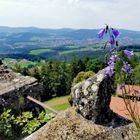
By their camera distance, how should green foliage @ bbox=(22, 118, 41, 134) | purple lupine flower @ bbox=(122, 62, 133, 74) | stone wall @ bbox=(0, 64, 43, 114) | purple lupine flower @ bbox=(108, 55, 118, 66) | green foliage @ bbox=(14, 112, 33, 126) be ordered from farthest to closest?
stone wall @ bbox=(0, 64, 43, 114) → green foliage @ bbox=(14, 112, 33, 126) → green foliage @ bbox=(22, 118, 41, 134) → purple lupine flower @ bbox=(122, 62, 133, 74) → purple lupine flower @ bbox=(108, 55, 118, 66)

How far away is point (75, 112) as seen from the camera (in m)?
4.11

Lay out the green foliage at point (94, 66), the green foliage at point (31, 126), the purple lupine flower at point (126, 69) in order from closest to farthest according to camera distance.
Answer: the purple lupine flower at point (126, 69) < the green foliage at point (31, 126) < the green foliage at point (94, 66)

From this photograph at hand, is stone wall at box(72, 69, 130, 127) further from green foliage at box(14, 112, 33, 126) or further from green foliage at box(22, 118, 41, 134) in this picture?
green foliage at box(14, 112, 33, 126)

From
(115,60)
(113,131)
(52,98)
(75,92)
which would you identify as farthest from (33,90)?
(52,98)

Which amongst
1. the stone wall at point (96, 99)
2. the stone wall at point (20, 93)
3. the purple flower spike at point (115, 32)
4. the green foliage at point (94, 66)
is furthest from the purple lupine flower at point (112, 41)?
the green foliage at point (94, 66)

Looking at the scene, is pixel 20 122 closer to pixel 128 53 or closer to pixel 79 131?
pixel 79 131

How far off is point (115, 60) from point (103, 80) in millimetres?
830

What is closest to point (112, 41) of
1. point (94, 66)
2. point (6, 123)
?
point (6, 123)

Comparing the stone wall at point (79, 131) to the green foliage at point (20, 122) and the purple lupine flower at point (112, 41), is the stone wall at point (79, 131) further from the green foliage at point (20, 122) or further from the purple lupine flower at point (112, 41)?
the green foliage at point (20, 122)

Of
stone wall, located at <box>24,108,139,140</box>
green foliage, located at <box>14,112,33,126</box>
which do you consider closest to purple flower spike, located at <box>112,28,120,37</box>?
stone wall, located at <box>24,108,139,140</box>

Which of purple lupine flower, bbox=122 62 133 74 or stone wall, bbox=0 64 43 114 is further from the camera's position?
stone wall, bbox=0 64 43 114

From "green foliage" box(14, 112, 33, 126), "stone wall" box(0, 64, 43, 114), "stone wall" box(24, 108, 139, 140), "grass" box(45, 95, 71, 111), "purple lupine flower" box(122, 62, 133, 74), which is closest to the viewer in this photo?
"purple lupine flower" box(122, 62, 133, 74)

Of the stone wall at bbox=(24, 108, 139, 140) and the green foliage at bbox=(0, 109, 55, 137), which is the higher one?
the stone wall at bbox=(24, 108, 139, 140)

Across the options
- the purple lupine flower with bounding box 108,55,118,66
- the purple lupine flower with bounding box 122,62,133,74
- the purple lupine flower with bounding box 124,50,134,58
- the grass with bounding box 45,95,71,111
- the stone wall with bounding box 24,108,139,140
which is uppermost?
the purple lupine flower with bounding box 124,50,134,58
